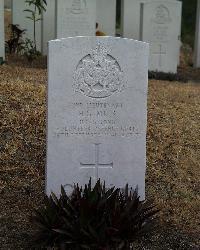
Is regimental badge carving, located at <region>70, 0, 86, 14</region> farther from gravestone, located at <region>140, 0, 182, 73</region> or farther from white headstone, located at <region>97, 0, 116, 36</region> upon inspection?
white headstone, located at <region>97, 0, 116, 36</region>

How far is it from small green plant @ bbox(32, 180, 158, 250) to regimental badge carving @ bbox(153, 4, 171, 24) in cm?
855

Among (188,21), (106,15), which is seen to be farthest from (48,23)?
(188,21)

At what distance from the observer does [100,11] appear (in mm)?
14844

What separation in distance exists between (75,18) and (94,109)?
294 inches

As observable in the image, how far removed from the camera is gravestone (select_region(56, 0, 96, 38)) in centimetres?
1166

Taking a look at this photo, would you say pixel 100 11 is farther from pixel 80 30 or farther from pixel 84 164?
pixel 84 164

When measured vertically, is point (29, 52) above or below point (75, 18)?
below

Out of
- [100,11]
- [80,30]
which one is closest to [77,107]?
[80,30]

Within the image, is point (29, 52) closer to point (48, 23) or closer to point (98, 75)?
point (48, 23)

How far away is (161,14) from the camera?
12.4 meters

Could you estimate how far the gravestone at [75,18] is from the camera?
1166 cm

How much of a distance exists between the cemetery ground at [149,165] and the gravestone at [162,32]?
15.7 ft

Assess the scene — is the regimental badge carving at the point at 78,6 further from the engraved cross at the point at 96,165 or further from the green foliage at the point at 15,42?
the engraved cross at the point at 96,165

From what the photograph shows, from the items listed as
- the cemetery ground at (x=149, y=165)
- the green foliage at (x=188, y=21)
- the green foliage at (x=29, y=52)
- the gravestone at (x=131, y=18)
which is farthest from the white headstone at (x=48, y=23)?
the green foliage at (x=188, y=21)
